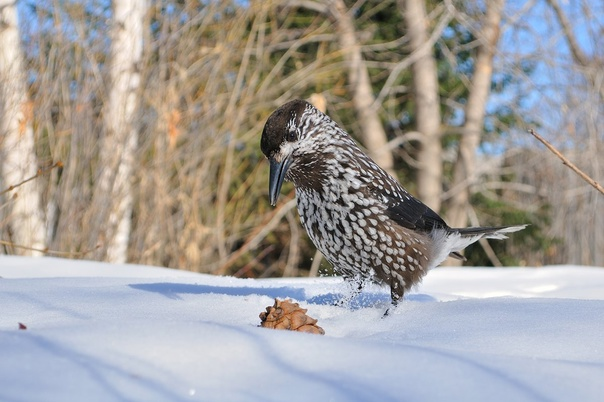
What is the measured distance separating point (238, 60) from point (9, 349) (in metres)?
6.69

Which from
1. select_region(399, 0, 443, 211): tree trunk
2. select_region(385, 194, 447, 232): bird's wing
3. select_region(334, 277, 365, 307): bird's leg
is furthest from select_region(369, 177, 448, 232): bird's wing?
select_region(399, 0, 443, 211): tree trunk

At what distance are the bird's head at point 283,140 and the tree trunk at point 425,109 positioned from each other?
294 inches

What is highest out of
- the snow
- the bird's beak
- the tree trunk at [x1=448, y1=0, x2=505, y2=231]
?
the tree trunk at [x1=448, y1=0, x2=505, y2=231]

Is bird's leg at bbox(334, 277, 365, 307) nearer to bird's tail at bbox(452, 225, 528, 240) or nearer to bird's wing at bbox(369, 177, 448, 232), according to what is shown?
bird's wing at bbox(369, 177, 448, 232)

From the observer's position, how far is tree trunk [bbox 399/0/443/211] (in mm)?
10812

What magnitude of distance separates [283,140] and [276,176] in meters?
0.16

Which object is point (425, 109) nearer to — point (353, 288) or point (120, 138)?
point (120, 138)

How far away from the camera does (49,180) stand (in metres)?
6.62

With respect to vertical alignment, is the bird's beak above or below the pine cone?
above

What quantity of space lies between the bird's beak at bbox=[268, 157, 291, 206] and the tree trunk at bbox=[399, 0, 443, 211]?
24.8ft

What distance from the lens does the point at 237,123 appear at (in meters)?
7.23

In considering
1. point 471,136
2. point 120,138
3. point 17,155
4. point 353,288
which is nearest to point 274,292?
point 353,288

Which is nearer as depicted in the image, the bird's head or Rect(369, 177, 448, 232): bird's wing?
the bird's head

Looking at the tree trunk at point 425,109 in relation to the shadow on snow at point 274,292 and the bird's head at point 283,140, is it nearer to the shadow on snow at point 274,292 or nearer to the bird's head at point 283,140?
the shadow on snow at point 274,292
